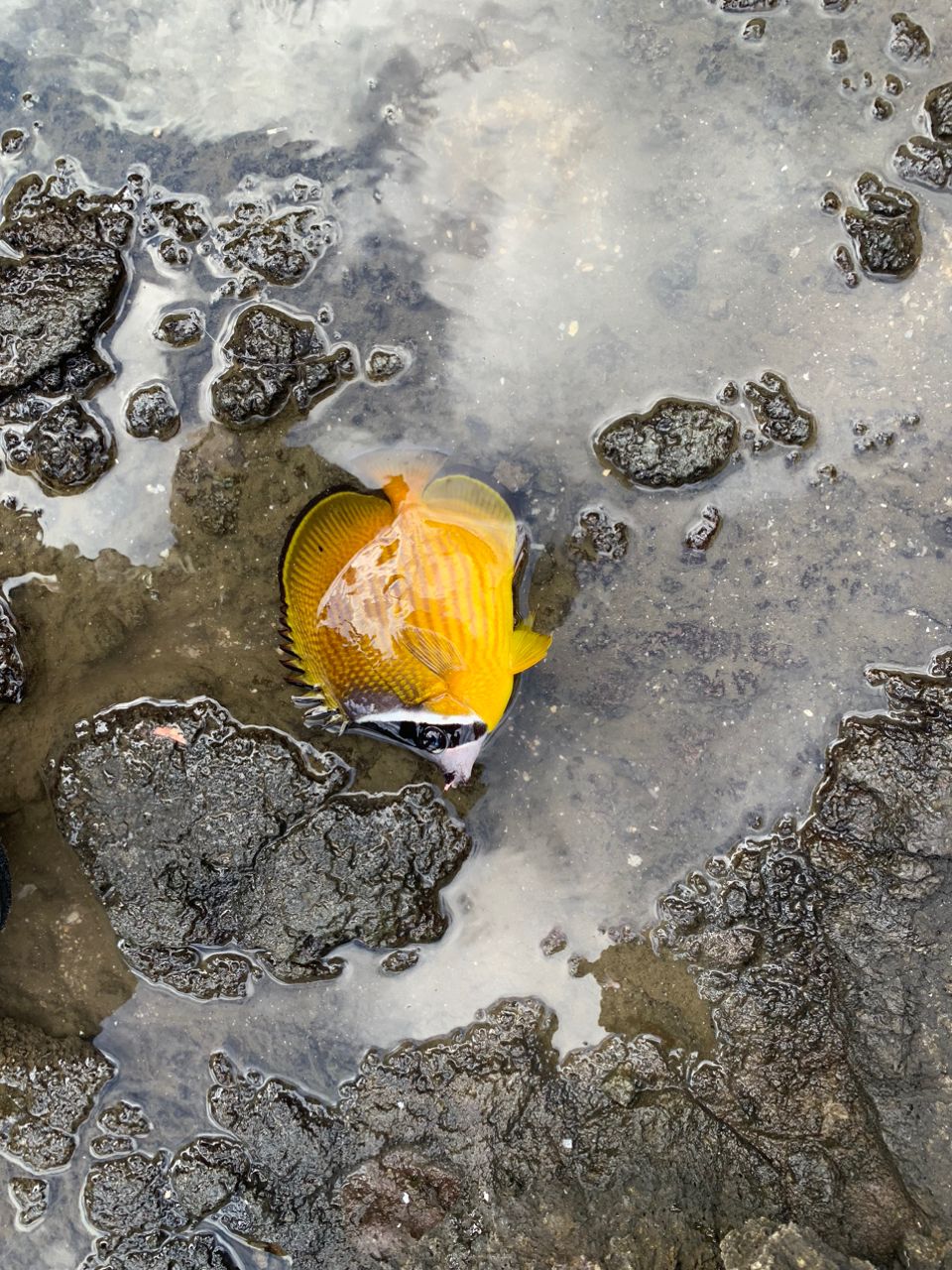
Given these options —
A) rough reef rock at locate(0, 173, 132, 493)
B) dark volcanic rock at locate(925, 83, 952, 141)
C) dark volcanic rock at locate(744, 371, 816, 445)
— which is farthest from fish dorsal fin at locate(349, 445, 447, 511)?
dark volcanic rock at locate(925, 83, 952, 141)

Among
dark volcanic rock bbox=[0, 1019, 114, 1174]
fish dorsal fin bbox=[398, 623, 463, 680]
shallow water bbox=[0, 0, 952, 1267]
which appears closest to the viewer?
fish dorsal fin bbox=[398, 623, 463, 680]

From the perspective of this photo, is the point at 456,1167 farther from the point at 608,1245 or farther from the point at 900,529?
the point at 900,529

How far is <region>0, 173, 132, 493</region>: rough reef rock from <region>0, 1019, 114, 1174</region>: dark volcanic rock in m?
2.34

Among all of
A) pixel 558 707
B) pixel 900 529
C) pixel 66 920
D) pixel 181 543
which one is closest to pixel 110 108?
pixel 181 543

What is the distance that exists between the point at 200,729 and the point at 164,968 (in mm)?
1063

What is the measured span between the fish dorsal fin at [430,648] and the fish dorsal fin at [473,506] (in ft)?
1.47

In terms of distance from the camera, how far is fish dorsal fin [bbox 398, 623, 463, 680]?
3.11 m

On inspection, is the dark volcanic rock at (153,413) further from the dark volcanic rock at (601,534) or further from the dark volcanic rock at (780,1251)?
the dark volcanic rock at (780,1251)

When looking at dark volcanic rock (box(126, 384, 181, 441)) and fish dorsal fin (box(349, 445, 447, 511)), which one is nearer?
fish dorsal fin (box(349, 445, 447, 511))

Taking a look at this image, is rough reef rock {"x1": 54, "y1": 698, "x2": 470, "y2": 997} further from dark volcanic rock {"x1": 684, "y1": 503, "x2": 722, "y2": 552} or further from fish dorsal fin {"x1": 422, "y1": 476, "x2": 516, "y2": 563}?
dark volcanic rock {"x1": 684, "y1": 503, "x2": 722, "y2": 552}

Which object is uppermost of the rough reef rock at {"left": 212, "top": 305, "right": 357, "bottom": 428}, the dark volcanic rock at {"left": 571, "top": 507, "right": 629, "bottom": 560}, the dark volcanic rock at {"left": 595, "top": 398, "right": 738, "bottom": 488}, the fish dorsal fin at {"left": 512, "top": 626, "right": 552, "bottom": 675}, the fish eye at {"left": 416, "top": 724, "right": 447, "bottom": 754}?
the rough reef rock at {"left": 212, "top": 305, "right": 357, "bottom": 428}

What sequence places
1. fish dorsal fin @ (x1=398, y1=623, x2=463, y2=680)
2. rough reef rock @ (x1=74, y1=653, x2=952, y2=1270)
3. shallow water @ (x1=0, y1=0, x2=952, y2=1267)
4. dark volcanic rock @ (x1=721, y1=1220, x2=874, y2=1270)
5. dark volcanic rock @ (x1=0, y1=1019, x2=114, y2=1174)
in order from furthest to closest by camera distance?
dark volcanic rock @ (x1=0, y1=1019, x2=114, y2=1174) < shallow water @ (x1=0, y1=0, x2=952, y2=1267) < rough reef rock @ (x1=74, y1=653, x2=952, y2=1270) < fish dorsal fin @ (x1=398, y1=623, x2=463, y2=680) < dark volcanic rock @ (x1=721, y1=1220, x2=874, y2=1270)

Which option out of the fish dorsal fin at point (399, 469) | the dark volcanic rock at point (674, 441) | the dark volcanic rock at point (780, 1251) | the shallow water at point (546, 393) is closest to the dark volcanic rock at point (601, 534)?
the shallow water at point (546, 393)

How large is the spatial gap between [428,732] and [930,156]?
2.95 m
